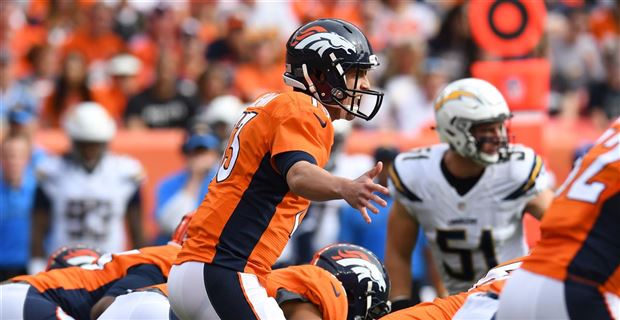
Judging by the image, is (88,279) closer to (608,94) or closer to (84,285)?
(84,285)

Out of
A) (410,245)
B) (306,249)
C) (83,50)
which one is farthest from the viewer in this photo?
(83,50)

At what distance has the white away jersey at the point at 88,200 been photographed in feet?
29.6

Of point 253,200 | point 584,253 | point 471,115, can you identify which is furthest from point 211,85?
point 584,253

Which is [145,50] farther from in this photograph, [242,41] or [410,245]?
[410,245]

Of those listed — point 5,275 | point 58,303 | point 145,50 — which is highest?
point 145,50

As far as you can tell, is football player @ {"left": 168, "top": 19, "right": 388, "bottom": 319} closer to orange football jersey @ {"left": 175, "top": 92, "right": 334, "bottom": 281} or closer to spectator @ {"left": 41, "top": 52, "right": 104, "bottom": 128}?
orange football jersey @ {"left": 175, "top": 92, "right": 334, "bottom": 281}

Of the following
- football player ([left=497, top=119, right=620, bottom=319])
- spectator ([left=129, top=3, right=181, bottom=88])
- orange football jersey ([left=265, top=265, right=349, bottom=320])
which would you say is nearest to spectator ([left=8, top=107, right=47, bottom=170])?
spectator ([left=129, top=3, right=181, bottom=88])

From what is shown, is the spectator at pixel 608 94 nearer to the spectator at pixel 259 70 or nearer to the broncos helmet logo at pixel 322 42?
the spectator at pixel 259 70

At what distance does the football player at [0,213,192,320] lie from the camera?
18.9 ft

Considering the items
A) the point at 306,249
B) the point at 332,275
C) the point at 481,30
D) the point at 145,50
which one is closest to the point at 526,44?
the point at 481,30

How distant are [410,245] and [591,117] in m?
6.17

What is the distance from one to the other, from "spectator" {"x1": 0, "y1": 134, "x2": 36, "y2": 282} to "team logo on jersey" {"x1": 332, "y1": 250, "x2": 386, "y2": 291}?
4316 millimetres

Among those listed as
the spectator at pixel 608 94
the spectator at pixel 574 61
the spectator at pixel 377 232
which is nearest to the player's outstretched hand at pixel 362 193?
the spectator at pixel 377 232

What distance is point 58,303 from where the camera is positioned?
589 centimetres
